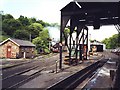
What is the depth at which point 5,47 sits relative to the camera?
42.7m

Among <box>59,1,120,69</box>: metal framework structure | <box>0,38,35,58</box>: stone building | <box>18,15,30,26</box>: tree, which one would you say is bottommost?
<box>0,38,35,58</box>: stone building

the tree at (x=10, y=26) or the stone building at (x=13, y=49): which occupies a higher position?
the tree at (x=10, y=26)

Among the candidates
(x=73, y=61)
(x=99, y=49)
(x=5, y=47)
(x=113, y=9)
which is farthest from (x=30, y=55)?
(x=99, y=49)

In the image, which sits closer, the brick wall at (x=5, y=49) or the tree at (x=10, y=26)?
the brick wall at (x=5, y=49)

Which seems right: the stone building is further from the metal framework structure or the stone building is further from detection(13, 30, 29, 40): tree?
detection(13, 30, 29, 40): tree

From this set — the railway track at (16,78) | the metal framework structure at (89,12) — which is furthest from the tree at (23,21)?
the railway track at (16,78)

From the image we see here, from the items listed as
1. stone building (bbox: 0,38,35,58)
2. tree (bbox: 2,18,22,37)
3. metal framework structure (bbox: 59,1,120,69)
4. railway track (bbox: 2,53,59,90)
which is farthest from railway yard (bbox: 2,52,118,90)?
tree (bbox: 2,18,22,37)

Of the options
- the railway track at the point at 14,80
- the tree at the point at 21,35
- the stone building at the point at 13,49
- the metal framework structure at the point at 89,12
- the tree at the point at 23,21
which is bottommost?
the railway track at the point at 14,80

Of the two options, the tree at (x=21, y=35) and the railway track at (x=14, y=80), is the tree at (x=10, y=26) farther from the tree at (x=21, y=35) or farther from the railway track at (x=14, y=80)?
the railway track at (x=14, y=80)

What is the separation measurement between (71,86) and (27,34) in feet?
198

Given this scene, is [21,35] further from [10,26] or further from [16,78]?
[16,78]

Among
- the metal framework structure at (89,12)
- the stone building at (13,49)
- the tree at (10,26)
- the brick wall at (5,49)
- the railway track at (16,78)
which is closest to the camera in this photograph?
the railway track at (16,78)

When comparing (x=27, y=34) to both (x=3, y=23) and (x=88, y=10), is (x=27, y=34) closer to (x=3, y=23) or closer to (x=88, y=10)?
(x=3, y=23)

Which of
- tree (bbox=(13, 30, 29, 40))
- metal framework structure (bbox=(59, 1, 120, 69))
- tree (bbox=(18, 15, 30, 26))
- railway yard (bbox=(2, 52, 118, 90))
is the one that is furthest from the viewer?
tree (bbox=(18, 15, 30, 26))
